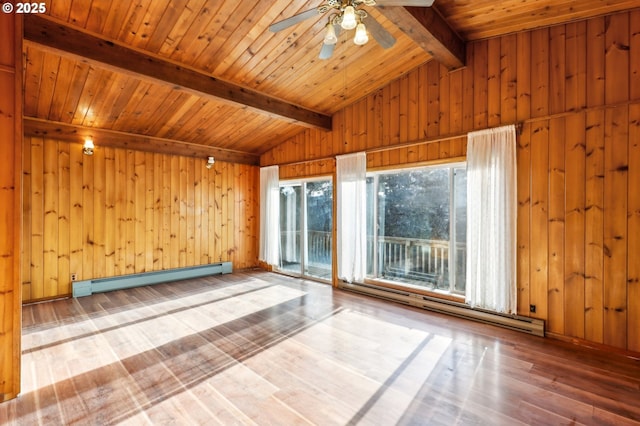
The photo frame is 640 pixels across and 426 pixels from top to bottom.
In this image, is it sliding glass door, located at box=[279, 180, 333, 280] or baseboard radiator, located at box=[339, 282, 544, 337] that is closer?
baseboard radiator, located at box=[339, 282, 544, 337]

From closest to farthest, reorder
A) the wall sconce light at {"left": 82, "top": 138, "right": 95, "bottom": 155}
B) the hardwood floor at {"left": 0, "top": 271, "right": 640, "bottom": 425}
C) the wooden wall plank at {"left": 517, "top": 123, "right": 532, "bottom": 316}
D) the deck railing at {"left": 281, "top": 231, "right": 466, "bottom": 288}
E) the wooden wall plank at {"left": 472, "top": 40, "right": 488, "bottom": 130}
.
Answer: the hardwood floor at {"left": 0, "top": 271, "right": 640, "bottom": 425} < the wooden wall plank at {"left": 517, "top": 123, "right": 532, "bottom": 316} < the wooden wall plank at {"left": 472, "top": 40, "right": 488, "bottom": 130} < the deck railing at {"left": 281, "top": 231, "right": 466, "bottom": 288} < the wall sconce light at {"left": 82, "top": 138, "right": 95, "bottom": 155}

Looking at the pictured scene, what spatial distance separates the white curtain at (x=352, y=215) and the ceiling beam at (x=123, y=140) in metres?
2.81

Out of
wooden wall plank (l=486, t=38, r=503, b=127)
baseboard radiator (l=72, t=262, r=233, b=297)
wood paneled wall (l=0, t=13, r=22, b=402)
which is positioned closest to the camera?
wood paneled wall (l=0, t=13, r=22, b=402)

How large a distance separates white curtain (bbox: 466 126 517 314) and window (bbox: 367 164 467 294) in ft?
1.01

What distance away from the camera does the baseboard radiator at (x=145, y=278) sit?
4.98 m

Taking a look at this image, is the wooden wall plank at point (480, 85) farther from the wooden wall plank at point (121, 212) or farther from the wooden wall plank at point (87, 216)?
the wooden wall plank at point (87, 216)

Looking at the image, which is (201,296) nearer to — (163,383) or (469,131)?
(163,383)

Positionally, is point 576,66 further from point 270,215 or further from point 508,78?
point 270,215

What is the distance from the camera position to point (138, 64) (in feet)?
11.0

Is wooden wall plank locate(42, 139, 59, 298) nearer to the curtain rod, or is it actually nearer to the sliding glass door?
the sliding glass door

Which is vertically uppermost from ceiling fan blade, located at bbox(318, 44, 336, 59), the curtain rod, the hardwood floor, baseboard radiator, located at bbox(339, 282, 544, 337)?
ceiling fan blade, located at bbox(318, 44, 336, 59)

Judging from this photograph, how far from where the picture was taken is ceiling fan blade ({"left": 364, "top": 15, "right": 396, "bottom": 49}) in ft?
7.71

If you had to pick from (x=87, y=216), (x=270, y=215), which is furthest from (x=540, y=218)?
(x=87, y=216)

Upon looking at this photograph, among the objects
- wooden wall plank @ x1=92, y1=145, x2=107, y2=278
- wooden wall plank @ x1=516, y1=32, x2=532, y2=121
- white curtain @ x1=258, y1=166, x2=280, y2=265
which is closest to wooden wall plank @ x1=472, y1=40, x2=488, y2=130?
wooden wall plank @ x1=516, y1=32, x2=532, y2=121
